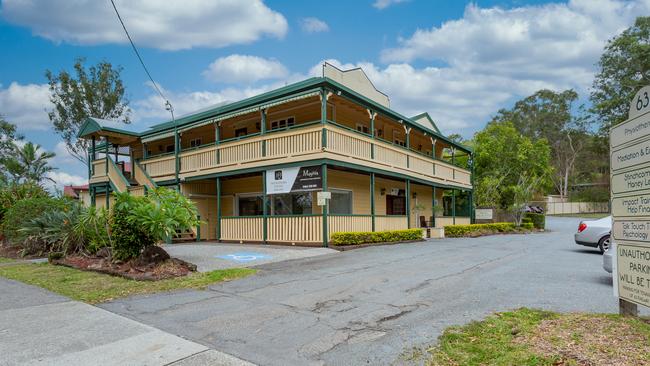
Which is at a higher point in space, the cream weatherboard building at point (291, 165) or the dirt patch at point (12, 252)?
the cream weatherboard building at point (291, 165)

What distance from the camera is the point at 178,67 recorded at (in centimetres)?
1603

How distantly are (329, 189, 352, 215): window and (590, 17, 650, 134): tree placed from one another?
1447 inches

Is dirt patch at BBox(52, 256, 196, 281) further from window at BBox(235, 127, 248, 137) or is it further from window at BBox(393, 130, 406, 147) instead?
window at BBox(393, 130, 406, 147)

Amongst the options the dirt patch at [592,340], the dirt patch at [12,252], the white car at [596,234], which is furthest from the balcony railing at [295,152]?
the dirt patch at [592,340]

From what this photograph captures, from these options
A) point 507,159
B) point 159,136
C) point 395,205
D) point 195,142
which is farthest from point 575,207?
point 159,136

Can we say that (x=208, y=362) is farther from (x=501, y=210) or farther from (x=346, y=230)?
(x=501, y=210)

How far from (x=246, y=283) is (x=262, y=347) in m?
3.75

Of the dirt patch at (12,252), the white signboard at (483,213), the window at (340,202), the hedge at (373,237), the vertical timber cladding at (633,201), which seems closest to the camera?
the vertical timber cladding at (633,201)

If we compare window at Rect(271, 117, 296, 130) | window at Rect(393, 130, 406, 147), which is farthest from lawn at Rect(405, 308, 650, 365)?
window at Rect(393, 130, 406, 147)

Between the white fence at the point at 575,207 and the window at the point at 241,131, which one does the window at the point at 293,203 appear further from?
the white fence at the point at 575,207

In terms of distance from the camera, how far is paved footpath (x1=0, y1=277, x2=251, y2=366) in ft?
14.3

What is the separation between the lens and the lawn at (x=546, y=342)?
3.87 meters

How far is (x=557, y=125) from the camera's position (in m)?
58.5

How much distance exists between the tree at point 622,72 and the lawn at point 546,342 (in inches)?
1807
